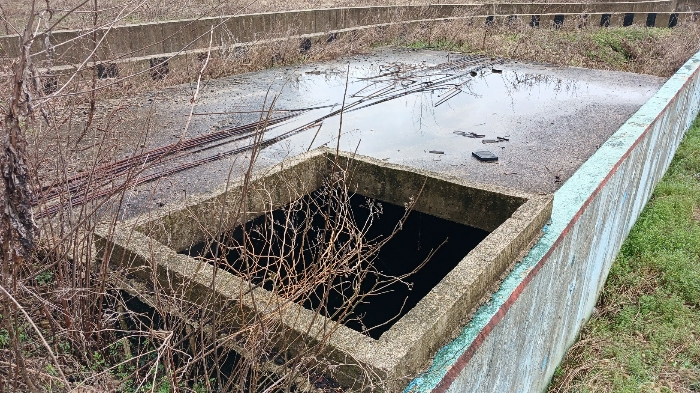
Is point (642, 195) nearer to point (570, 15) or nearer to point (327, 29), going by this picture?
point (327, 29)

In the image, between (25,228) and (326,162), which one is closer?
(25,228)

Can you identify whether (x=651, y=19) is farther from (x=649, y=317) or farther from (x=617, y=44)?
(x=649, y=317)

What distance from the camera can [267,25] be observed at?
11328mm

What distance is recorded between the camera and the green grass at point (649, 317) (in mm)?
4379

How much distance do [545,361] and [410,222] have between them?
158 centimetres

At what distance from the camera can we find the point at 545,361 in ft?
12.9

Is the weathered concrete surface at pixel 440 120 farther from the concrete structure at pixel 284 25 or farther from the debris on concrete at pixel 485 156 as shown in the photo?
the concrete structure at pixel 284 25

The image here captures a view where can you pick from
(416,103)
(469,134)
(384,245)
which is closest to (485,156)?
(469,134)

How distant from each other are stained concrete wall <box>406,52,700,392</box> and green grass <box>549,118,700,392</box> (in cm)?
18

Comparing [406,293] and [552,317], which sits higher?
[552,317]

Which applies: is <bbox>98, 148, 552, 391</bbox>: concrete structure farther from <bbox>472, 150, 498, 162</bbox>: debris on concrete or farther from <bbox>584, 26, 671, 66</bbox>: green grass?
<bbox>584, 26, 671, 66</bbox>: green grass

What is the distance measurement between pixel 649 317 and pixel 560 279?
2.12 meters

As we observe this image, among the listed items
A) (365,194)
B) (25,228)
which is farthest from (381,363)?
(365,194)

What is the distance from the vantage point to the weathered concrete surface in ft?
16.1
